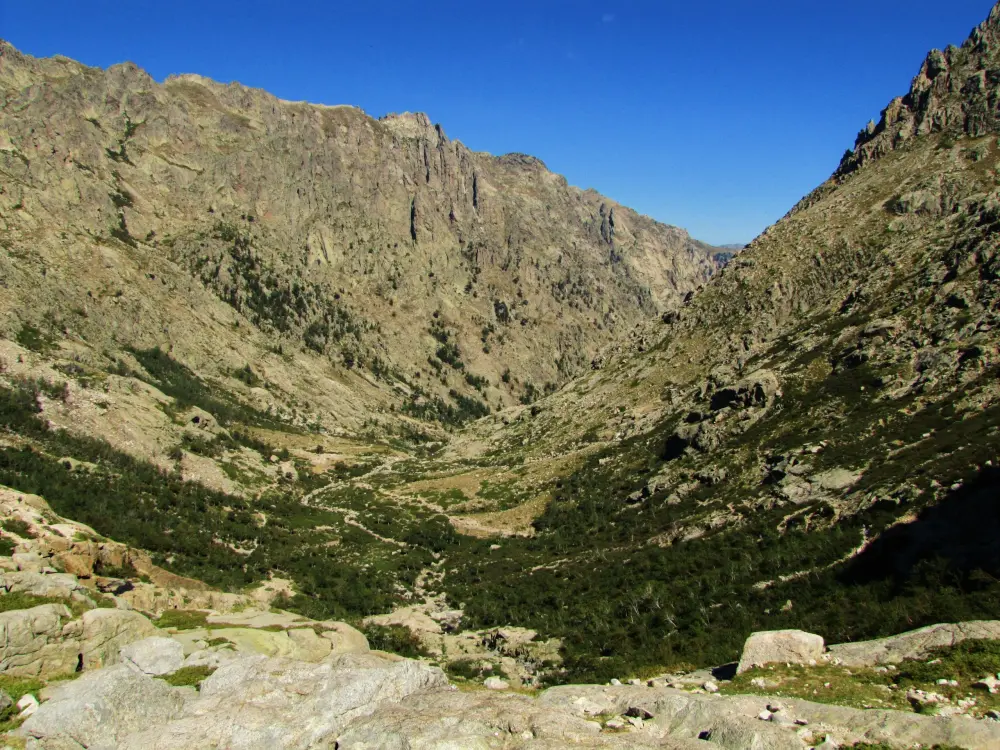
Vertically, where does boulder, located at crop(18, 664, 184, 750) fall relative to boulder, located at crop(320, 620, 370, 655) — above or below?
above

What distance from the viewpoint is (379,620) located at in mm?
44188

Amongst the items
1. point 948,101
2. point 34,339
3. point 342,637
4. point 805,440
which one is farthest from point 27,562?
point 948,101

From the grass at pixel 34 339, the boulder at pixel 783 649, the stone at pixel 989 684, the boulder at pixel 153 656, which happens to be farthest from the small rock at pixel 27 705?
the grass at pixel 34 339

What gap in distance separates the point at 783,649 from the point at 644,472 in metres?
48.8

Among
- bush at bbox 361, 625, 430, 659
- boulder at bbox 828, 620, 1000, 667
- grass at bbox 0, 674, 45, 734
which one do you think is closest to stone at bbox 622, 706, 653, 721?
boulder at bbox 828, 620, 1000, 667

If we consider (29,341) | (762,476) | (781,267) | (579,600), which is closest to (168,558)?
(579,600)

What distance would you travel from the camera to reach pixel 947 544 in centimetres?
2669

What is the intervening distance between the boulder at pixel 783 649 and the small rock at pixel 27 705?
17.4 metres

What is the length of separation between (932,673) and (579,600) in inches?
1077

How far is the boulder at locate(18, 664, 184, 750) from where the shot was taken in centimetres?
1141

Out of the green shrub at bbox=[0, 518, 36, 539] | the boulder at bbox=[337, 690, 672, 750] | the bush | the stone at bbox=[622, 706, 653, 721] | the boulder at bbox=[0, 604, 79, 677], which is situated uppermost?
the green shrub at bbox=[0, 518, 36, 539]

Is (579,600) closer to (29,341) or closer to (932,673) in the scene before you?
(932,673)

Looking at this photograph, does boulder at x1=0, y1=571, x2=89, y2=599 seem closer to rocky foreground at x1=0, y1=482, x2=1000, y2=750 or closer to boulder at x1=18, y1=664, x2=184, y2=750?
rocky foreground at x1=0, y1=482, x2=1000, y2=750

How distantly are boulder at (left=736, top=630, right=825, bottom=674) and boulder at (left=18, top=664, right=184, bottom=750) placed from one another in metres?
15.2
